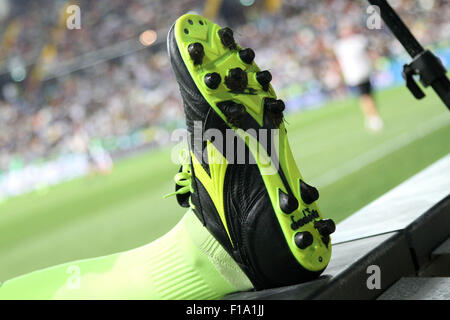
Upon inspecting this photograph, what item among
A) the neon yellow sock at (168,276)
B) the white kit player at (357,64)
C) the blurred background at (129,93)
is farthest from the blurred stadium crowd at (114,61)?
the neon yellow sock at (168,276)

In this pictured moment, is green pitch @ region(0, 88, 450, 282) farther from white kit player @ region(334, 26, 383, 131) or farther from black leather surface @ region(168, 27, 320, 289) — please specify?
black leather surface @ region(168, 27, 320, 289)

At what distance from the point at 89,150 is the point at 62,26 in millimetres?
11095

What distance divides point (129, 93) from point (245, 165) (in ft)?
67.8

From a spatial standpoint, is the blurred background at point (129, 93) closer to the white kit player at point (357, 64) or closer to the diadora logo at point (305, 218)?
the white kit player at point (357, 64)

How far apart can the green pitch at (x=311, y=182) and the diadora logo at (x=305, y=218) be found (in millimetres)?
1816

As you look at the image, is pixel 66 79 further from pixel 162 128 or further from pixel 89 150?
pixel 89 150

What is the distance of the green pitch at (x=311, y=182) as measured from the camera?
4117 millimetres

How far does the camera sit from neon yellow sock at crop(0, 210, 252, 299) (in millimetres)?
1172

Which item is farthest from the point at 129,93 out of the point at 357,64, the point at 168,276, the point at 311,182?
the point at 168,276

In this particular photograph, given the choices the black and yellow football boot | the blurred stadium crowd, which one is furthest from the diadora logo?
the blurred stadium crowd

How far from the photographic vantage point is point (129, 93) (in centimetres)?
2142

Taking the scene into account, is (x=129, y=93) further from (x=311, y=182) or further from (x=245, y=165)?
(x=245, y=165)

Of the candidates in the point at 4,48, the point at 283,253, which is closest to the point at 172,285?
the point at 283,253

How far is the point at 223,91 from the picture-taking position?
1.11 m
